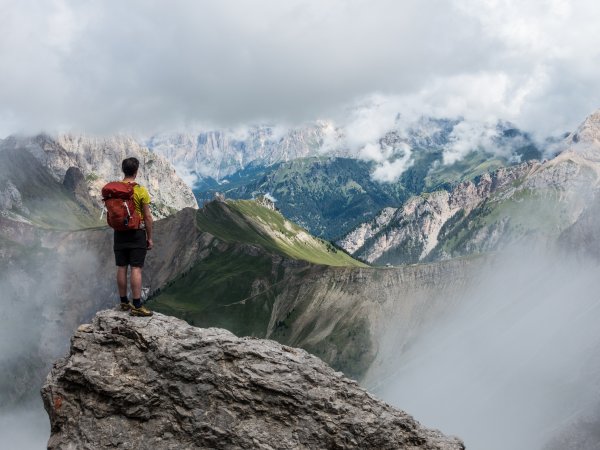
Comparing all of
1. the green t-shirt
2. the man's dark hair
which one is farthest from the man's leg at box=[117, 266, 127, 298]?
the man's dark hair

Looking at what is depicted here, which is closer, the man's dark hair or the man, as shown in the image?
the man

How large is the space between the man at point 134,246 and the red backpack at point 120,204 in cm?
32

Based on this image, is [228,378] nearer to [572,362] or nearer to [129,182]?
[129,182]

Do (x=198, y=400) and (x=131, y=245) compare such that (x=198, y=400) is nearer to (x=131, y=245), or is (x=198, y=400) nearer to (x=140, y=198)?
(x=131, y=245)

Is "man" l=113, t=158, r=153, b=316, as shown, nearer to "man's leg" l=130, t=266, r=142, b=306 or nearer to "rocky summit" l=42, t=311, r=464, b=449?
"man's leg" l=130, t=266, r=142, b=306

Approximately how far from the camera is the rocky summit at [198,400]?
19.7 meters

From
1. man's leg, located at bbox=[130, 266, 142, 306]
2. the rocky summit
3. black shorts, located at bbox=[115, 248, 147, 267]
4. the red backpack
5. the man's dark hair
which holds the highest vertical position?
the man's dark hair

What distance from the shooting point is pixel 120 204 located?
2167 centimetres

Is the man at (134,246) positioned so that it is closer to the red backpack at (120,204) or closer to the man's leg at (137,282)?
the man's leg at (137,282)

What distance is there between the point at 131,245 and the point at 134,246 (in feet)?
0.37

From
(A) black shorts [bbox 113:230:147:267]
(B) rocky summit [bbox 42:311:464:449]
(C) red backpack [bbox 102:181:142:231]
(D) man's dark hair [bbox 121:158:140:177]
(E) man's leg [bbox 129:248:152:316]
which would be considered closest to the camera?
(B) rocky summit [bbox 42:311:464:449]

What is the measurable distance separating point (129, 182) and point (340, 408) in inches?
425

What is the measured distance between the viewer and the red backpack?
70.9 ft

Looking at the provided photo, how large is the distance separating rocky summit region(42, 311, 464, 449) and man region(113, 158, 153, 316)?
132 centimetres
